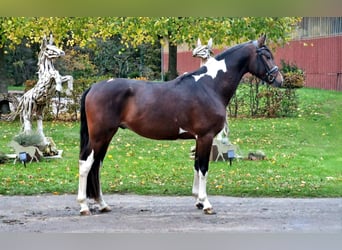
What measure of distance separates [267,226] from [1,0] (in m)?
3.19

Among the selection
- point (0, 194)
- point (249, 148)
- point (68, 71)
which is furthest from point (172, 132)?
point (68, 71)

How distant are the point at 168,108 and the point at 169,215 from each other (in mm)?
1051

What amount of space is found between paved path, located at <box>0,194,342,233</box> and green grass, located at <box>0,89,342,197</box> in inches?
15.9

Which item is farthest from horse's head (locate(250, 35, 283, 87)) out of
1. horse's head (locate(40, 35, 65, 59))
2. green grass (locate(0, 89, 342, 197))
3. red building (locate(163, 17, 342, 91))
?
red building (locate(163, 17, 342, 91))

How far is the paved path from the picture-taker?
492 centimetres

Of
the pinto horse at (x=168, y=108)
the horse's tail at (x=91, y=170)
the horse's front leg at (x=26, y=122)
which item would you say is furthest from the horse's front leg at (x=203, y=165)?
the horse's front leg at (x=26, y=122)

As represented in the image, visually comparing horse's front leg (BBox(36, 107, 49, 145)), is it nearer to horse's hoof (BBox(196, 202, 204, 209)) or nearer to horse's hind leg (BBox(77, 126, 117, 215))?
horse's hind leg (BBox(77, 126, 117, 215))

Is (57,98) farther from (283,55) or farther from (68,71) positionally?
Result: (283,55)

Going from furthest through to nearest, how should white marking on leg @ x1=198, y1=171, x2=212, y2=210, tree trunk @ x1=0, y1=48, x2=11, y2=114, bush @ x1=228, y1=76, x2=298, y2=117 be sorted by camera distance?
1. tree trunk @ x1=0, y1=48, x2=11, y2=114
2. bush @ x1=228, y1=76, x2=298, y2=117
3. white marking on leg @ x1=198, y1=171, x2=212, y2=210

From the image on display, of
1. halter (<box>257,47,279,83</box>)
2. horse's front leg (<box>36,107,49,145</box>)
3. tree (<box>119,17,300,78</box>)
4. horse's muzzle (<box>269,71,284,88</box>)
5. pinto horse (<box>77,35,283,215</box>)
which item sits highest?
tree (<box>119,17,300,78</box>)

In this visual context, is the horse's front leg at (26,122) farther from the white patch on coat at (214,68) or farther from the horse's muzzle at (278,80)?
the horse's muzzle at (278,80)

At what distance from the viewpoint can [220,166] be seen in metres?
8.23

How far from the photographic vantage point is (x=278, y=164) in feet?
27.9

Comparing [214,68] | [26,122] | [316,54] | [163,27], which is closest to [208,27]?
[163,27]
